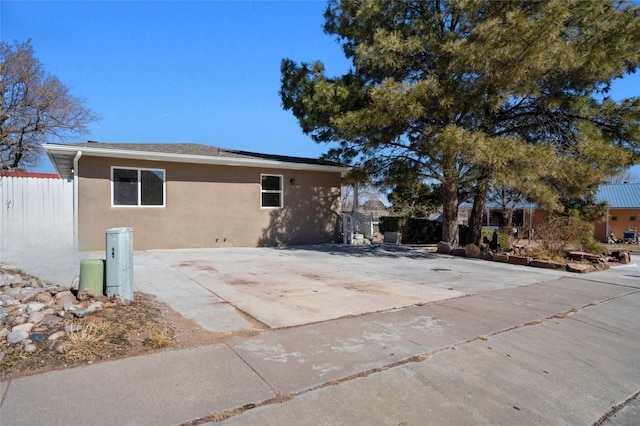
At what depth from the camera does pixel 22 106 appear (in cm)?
2144

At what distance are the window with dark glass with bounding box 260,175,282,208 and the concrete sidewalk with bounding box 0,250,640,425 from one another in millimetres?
9447

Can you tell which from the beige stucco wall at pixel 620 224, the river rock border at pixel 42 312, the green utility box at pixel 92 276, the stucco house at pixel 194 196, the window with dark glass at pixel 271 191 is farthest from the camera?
the beige stucco wall at pixel 620 224

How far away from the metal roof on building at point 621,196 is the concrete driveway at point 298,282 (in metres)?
24.3

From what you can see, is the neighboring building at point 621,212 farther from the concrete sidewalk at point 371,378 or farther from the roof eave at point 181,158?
the concrete sidewalk at point 371,378

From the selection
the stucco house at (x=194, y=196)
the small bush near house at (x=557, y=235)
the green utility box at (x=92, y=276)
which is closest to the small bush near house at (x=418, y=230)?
the stucco house at (x=194, y=196)

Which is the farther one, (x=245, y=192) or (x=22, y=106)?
(x=22, y=106)

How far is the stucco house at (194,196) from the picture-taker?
1112 cm

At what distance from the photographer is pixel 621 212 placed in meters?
29.1

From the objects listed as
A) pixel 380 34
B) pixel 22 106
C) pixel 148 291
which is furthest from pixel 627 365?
pixel 22 106

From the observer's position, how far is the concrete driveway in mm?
5176

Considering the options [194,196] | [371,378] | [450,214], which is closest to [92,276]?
[371,378]

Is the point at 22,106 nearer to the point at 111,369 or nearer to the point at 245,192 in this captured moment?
the point at 245,192

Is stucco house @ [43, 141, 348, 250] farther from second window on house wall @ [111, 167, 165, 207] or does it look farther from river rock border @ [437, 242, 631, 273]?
river rock border @ [437, 242, 631, 273]

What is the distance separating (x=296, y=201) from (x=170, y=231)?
4592mm
